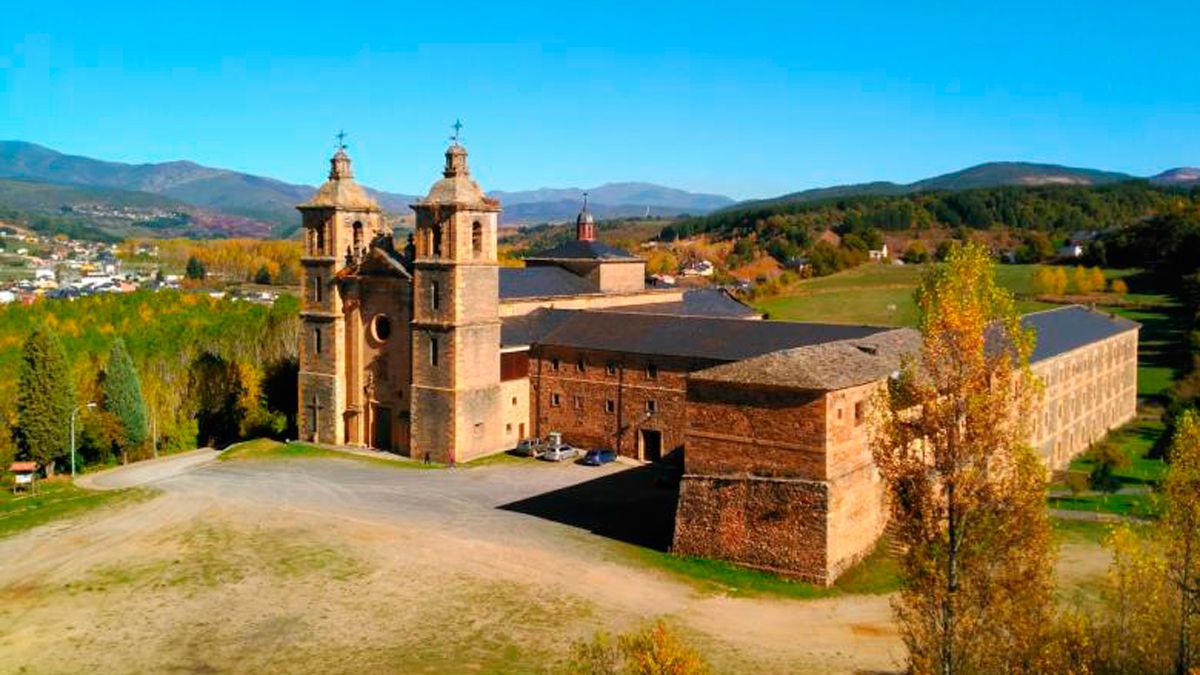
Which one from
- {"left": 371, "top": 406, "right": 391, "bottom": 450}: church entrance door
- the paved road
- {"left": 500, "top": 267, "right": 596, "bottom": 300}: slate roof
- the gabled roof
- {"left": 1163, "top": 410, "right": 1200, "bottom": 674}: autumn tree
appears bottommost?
the paved road

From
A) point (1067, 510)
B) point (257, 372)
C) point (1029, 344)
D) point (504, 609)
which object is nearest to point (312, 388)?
point (257, 372)

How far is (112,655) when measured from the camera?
24625 millimetres

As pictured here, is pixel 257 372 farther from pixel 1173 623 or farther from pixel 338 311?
pixel 1173 623

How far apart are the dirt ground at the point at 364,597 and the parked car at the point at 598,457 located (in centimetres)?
588

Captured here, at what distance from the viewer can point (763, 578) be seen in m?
29.5

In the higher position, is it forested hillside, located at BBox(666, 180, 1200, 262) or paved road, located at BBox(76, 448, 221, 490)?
forested hillside, located at BBox(666, 180, 1200, 262)

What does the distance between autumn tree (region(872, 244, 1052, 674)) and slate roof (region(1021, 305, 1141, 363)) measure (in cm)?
2757

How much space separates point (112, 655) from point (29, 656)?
6.40 feet

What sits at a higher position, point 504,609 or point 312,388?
point 312,388

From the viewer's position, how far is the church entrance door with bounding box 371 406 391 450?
47.8 m

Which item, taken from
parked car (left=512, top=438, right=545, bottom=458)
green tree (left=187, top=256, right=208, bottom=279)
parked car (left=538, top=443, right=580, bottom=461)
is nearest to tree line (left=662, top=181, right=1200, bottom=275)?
green tree (left=187, top=256, right=208, bottom=279)

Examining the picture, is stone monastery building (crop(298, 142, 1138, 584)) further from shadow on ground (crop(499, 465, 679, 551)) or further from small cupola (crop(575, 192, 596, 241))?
small cupola (crop(575, 192, 596, 241))

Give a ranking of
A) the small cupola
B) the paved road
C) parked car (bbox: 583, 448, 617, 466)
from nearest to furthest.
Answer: the paved road
parked car (bbox: 583, 448, 617, 466)
the small cupola

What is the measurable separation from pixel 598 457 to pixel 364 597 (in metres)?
17.5
